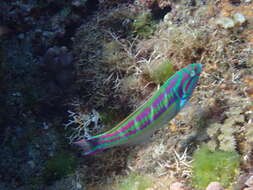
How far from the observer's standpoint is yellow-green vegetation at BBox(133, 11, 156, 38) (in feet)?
17.5

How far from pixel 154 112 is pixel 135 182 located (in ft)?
4.44

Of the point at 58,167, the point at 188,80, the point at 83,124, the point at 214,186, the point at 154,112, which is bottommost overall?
the point at 58,167

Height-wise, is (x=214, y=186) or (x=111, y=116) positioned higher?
(x=214, y=186)

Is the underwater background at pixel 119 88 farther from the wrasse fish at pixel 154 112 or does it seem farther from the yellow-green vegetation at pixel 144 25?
the wrasse fish at pixel 154 112

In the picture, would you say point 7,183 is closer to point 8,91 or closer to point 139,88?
point 8,91

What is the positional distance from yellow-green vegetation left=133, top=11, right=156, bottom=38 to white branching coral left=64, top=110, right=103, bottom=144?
1.81 meters

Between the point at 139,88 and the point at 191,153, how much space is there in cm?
138

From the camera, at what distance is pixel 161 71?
439 cm

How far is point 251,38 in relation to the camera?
4.45m

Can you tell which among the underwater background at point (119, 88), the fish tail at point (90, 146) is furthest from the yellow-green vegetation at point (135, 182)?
the fish tail at point (90, 146)

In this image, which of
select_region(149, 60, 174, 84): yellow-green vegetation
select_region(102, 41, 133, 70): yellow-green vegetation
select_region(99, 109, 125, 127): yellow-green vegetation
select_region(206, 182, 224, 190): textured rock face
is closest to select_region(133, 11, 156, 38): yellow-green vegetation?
select_region(102, 41, 133, 70): yellow-green vegetation

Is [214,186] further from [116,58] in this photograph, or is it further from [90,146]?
[116,58]

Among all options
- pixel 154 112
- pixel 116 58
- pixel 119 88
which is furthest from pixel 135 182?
pixel 116 58

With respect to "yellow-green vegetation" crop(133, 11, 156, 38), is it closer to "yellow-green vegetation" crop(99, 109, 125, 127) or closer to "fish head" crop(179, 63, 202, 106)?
"yellow-green vegetation" crop(99, 109, 125, 127)
